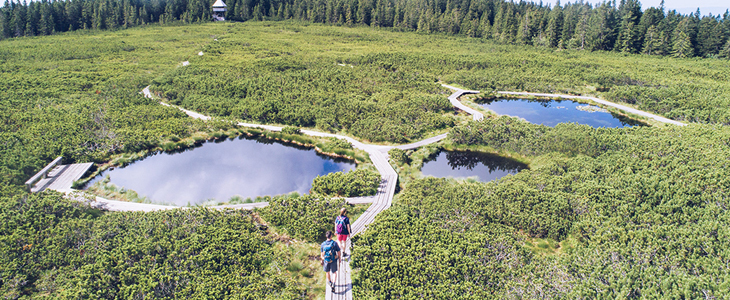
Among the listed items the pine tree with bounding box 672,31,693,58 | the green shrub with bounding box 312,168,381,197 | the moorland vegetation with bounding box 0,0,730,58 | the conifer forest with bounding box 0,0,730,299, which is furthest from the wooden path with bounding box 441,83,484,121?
the pine tree with bounding box 672,31,693,58

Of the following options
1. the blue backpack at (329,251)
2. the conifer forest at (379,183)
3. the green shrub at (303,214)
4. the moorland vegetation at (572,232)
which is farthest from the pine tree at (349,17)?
the blue backpack at (329,251)

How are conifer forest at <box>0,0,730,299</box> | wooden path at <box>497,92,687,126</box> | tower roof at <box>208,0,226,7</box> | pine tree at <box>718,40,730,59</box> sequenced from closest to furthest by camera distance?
conifer forest at <box>0,0,730,299</box>, wooden path at <box>497,92,687,126</box>, pine tree at <box>718,40,730,59</box>, tower roof at <box>208,0,226,7</box>

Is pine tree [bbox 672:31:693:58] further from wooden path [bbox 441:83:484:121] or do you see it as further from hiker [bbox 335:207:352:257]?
hiker [bbox 335:207:352:257]

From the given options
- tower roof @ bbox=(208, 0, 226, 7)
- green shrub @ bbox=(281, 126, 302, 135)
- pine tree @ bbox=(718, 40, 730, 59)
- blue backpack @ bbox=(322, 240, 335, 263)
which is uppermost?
tower roof @ bbox=(208, 0, 226, 7)

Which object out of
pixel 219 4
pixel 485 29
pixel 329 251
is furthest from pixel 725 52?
pixel 219 4

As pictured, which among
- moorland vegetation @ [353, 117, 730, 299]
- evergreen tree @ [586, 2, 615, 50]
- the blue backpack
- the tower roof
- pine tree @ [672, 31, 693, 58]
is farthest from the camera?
the tower roof

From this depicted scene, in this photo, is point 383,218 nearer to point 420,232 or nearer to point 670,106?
point 420,232

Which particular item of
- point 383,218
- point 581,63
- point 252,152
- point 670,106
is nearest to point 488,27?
point 581,63
